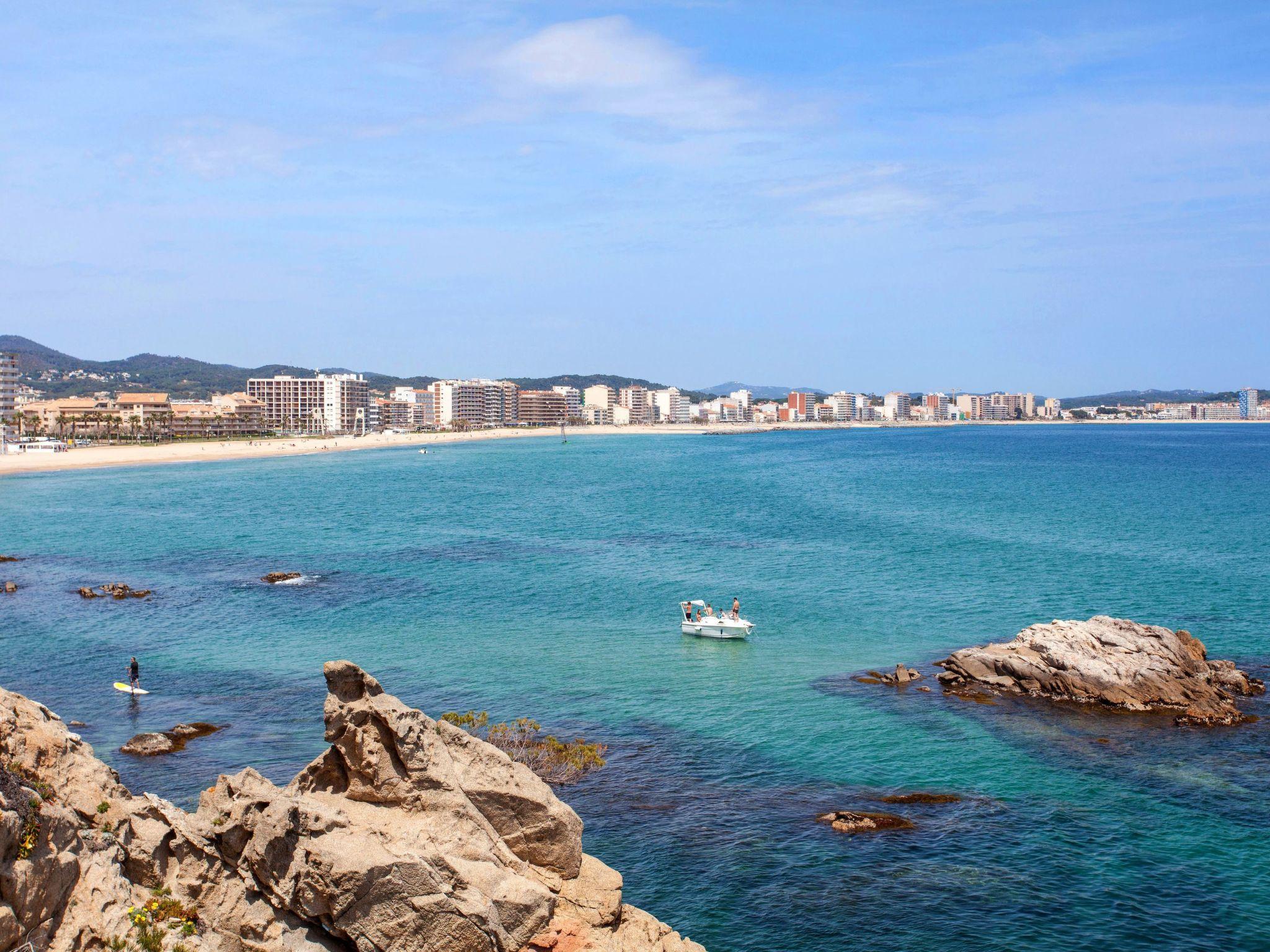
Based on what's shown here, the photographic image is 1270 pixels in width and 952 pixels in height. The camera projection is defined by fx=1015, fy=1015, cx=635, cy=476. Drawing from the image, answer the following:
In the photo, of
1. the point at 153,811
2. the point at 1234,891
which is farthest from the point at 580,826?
the point at 1234,891

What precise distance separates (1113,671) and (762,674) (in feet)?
38.3

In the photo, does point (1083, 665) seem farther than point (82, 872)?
Yes

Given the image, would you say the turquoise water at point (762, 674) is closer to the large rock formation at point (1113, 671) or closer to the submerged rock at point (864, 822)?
the submerged rock at point (864, 822)

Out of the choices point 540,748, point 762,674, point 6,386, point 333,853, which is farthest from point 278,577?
point 6,386

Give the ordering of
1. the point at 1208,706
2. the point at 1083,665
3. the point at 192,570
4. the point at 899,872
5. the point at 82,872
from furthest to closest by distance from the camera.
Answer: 1. the point at 192,570
2. the point at 1083,665
3. the point at 1208,706
4. the point at 899,872
5. the point at 82,872

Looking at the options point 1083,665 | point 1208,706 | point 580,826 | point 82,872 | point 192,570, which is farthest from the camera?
point 192,570

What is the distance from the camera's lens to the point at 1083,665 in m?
33.3

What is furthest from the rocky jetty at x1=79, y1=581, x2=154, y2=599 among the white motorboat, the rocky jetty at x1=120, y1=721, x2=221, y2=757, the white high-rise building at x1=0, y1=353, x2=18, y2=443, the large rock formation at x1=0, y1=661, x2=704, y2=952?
the white high-rise building at x1=0, y1=353, x2=18, y2=443

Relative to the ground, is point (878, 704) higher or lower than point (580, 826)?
lower

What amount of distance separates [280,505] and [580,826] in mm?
86685

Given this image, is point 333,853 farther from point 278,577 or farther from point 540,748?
point 278,577

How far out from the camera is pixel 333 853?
1302 centimetres

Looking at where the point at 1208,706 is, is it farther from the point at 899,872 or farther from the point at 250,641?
the point at 250,641

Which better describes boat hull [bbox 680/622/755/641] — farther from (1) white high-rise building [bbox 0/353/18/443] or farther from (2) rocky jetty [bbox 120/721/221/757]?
(1) white high-rise building [bbox 0/353/18/443]
